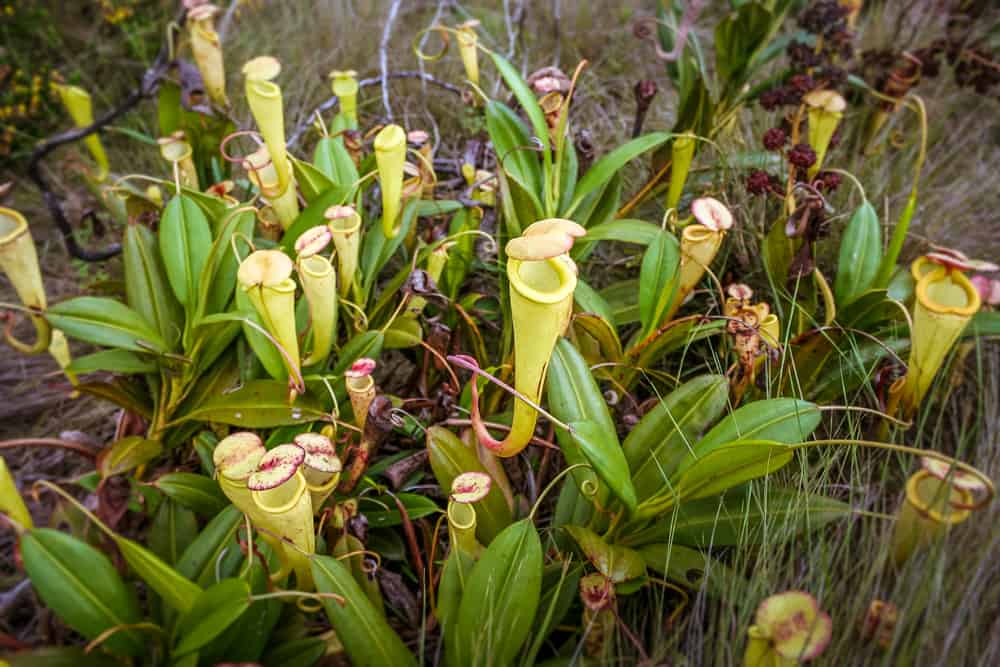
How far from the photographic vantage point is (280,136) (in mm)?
1539

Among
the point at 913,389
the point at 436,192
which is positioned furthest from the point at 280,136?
the point at 913,389

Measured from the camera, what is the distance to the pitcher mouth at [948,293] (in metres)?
1.10

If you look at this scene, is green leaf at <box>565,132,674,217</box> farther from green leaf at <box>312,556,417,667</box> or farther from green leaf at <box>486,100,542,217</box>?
green leaf at <box>312,556,417,667</box>

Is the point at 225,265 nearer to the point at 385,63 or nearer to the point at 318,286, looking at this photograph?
the point at 318,286

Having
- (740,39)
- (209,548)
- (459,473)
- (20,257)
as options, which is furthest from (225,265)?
(740,39)

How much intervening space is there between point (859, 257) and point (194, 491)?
1601 millimetres

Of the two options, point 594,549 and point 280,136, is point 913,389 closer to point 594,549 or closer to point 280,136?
point 594,549

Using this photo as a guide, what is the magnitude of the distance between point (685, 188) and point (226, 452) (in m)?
1.68

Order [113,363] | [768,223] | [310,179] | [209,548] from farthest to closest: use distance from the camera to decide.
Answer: [768,223]
[310,179]
[113,363]
[209,548]

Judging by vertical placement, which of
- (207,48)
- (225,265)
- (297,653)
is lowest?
(297,653)

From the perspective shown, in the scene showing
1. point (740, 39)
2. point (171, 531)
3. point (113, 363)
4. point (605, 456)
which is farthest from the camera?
point (740, 39)

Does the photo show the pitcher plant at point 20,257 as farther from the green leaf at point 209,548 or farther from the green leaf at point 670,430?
the green leaf at point 670,430

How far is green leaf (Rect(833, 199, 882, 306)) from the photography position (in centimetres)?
162

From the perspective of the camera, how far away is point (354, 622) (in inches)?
41.4
